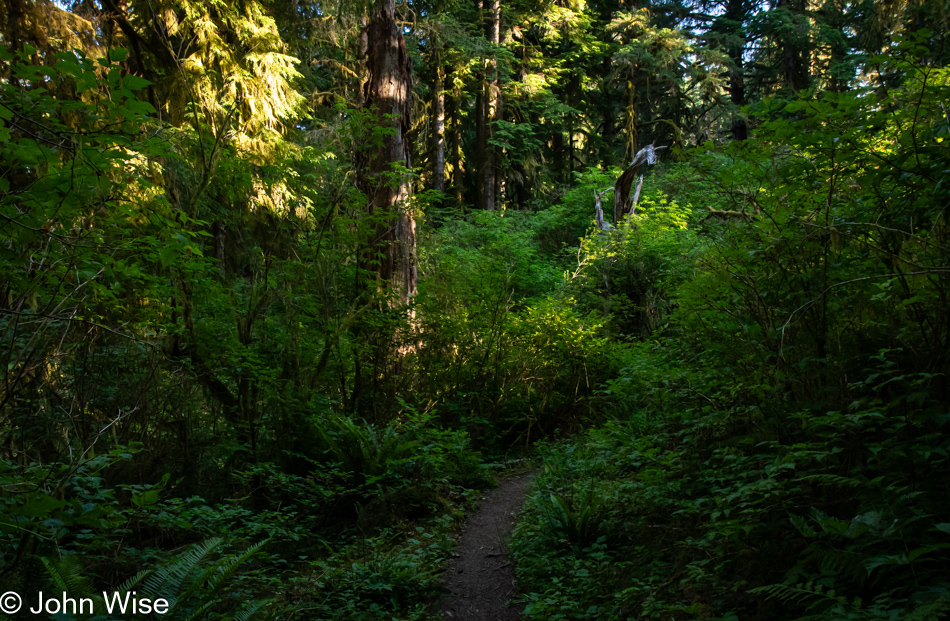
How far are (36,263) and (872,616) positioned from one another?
481 centimetres

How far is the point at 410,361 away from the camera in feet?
26.5

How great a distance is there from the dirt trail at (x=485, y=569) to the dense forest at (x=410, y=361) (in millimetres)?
171

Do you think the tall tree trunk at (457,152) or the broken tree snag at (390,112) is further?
the tall tree trunk at (457,152)

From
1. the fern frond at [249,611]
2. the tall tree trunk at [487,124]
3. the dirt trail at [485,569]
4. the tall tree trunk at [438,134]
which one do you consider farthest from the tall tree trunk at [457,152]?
the fern frond at [249,611]

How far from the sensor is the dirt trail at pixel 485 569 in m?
4.02

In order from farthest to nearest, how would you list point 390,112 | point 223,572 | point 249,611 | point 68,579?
point 390,112
point 223,572
point 249,611
point 68,579

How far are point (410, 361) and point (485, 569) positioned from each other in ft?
12.6

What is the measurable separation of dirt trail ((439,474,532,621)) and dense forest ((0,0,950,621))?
171mm

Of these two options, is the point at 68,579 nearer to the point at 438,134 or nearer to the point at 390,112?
the point at 390,112

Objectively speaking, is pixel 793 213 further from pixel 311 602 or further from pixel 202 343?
pixel 202 343

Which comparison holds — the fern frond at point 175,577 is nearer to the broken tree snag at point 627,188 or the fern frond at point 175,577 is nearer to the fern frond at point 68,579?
the fern frond at point 68,579

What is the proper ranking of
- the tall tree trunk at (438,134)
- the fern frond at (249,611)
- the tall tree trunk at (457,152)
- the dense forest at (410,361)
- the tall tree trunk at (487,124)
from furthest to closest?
the tall tree trunk at (457,152) → the tall tree trunk at (487,124) → the tall tree trunk at (438,134) → the dense forest at (410,361) → the fern frond at (249,611)

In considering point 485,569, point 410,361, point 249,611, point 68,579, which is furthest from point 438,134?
point 68,579

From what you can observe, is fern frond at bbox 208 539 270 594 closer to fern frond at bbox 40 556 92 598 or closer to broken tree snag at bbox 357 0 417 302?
fern frond at bbox 40 556 92 598
